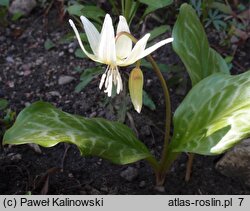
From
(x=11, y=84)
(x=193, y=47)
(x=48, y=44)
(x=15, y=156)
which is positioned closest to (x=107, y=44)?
(x=193, y=47)

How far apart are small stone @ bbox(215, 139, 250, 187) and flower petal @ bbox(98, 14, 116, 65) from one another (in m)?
0.76

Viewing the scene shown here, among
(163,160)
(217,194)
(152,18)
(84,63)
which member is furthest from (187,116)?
(152,18)

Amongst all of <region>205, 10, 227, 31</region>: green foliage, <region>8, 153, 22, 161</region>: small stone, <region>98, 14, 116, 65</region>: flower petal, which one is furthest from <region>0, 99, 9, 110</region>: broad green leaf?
<region>205, 10, 227, 31</region>: green foliage

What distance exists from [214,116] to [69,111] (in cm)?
82

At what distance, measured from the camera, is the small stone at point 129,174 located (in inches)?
72.8

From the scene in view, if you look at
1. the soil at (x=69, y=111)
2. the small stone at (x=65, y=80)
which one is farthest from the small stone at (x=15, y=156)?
the small stone at (x=65, y=80)

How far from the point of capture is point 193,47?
1.74m

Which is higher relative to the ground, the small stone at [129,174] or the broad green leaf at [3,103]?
the broad green leaf at [3,103]

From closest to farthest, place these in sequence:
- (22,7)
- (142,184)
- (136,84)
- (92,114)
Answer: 1. (136,84)
2. (142,184)
3. (92,114)
4. (22,7)

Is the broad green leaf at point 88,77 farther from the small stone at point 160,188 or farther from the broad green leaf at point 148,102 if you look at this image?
the small stone at point 160,188

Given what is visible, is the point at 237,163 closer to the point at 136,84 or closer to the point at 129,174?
the point at 129,174

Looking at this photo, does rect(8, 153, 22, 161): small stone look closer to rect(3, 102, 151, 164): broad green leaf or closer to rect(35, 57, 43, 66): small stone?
rect(3, 102, 151, 164): broad green leaf

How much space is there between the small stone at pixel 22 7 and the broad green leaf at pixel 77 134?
4.04 ft
